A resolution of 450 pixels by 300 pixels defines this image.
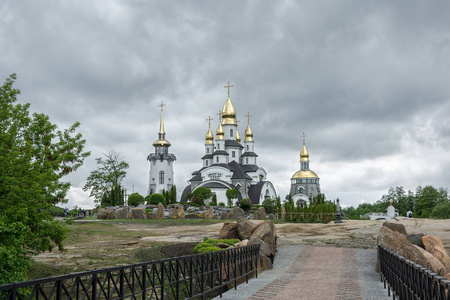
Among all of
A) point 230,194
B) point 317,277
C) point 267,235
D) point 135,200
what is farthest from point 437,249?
point 230,194

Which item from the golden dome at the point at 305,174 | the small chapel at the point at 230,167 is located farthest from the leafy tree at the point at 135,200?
the golden dome at the point at 305,174

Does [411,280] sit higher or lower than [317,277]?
higher

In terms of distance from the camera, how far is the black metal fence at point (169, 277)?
6.56 m

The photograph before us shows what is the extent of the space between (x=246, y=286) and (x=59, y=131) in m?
10.0

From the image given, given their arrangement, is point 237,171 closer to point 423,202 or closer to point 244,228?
point 423,202

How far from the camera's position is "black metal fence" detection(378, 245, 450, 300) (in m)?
5.86

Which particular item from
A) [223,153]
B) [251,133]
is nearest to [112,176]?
[223,153]

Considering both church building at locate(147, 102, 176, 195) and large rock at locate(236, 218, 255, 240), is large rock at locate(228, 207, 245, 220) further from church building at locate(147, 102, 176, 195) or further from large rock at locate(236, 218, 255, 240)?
church building at locate(147, 102, 176, 195)

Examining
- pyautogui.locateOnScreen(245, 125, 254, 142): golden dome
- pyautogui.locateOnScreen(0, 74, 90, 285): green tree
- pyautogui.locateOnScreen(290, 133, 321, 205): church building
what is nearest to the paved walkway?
pyautogui.locateOnScreen(0, 74, 90, 285): green tree

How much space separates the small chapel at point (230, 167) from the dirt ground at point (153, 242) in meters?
43.5

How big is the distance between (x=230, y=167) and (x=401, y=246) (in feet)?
215

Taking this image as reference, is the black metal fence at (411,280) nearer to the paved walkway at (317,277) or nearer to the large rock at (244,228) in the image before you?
the paved walkway at (317,277)

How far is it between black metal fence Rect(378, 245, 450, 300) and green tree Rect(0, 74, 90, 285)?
28.4 ft

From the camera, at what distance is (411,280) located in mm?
8102
